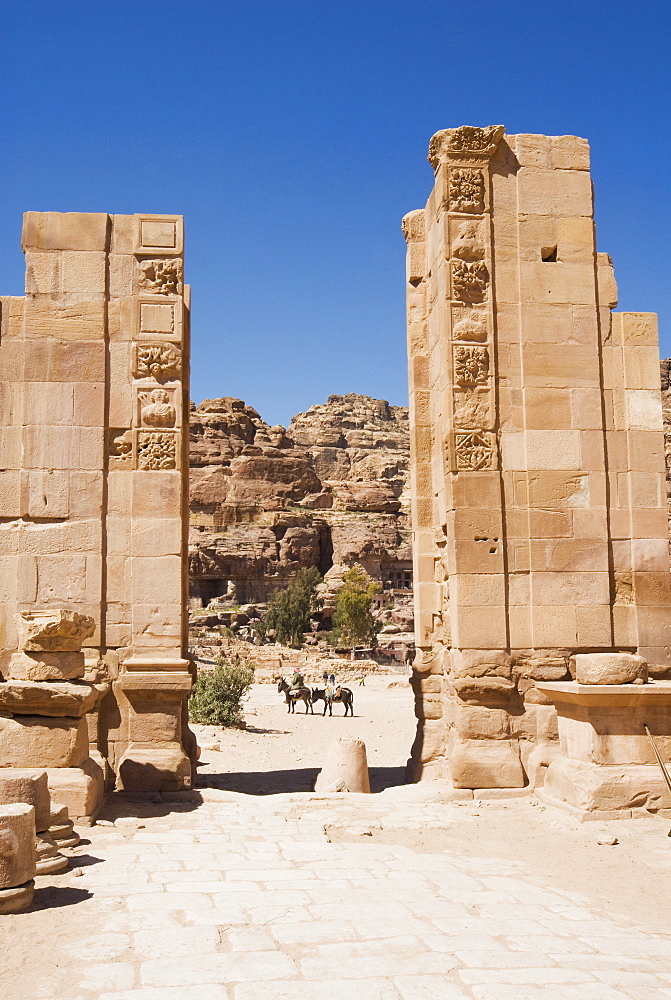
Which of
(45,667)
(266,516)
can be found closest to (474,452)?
(45,667)

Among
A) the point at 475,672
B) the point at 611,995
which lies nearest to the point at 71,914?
the point at 611,995

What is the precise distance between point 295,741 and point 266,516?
49994 millimetres

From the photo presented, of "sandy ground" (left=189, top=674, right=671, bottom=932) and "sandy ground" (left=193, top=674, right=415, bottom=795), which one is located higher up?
"sandy ground" (left=189, top=674, right=671, bottom=932)

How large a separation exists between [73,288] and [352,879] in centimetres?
684

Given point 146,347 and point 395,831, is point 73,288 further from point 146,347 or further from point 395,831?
point 395,831

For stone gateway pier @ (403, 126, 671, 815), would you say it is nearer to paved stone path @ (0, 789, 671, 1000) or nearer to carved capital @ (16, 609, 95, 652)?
paved stone path @ (0, 789, 671, 1000)

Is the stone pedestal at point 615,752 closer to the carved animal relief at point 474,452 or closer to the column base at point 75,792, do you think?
the carved animal relief at point 474,452

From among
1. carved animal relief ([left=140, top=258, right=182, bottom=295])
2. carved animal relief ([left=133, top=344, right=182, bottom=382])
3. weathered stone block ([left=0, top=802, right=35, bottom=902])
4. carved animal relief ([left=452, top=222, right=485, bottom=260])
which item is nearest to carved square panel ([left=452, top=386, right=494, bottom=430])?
carved animal relief ([left=452, top=222, right=485, bottom=260])

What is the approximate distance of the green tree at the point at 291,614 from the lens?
48.0 m

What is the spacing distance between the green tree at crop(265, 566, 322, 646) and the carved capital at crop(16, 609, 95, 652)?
38385mm

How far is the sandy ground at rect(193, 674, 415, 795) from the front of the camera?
1160cm

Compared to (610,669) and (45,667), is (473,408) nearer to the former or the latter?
(610,669)

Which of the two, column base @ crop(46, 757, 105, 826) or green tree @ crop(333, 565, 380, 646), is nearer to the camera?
column base @ crop(46, 757, 105, 826)

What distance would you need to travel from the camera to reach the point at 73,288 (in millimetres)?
9984
